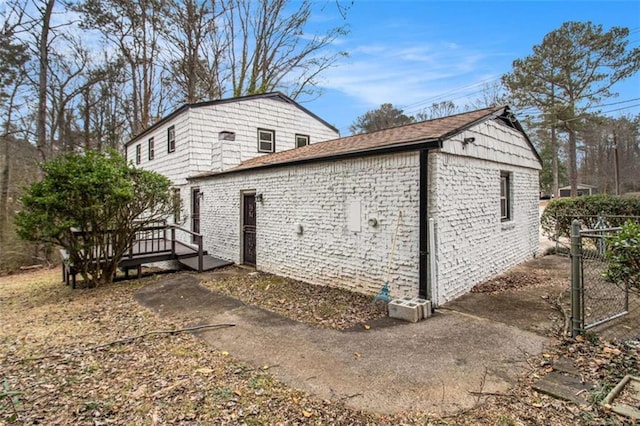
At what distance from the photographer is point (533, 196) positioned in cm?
955

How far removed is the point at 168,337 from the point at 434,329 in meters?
3.72

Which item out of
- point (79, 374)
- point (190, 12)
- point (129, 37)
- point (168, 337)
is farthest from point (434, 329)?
point (129, 37)

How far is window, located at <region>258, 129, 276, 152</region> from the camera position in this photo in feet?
43.8

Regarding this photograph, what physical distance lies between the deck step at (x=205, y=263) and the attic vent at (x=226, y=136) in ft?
15.1

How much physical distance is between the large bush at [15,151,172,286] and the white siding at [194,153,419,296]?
8.29 ft

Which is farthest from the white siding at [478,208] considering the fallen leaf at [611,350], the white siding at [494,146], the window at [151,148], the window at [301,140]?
the window at [151,148]

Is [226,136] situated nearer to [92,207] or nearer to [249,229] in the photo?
[249,229]

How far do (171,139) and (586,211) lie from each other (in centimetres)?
1501

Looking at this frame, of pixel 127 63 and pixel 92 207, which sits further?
pixel 127 63

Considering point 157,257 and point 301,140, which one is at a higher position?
point 301,140

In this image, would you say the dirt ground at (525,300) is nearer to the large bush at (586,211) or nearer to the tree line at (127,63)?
the large bush at (586,211)

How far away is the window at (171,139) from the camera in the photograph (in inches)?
504

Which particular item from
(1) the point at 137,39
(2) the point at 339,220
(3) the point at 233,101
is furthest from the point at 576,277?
(1) the point at 137,39

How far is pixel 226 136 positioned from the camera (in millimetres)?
12492
